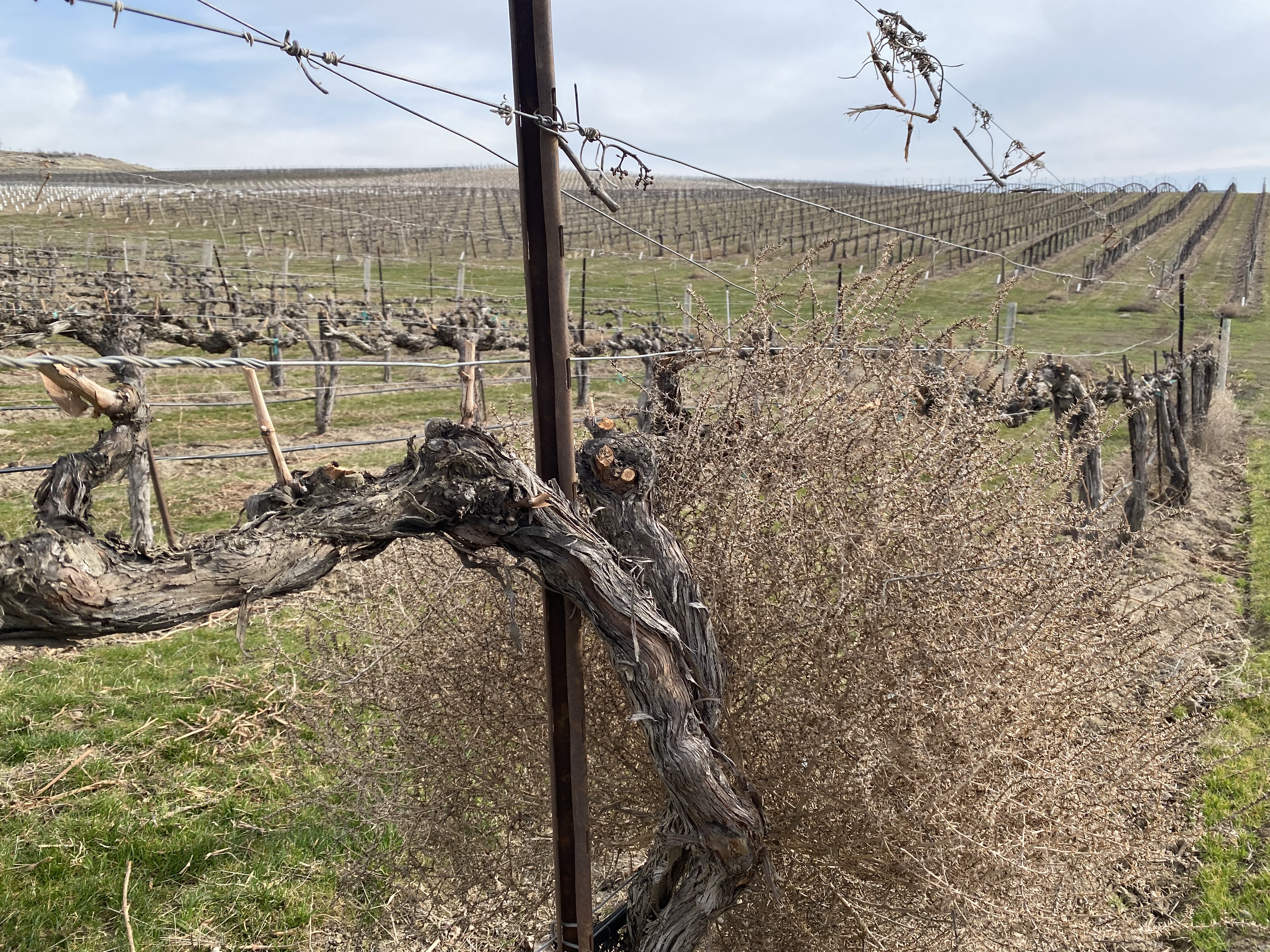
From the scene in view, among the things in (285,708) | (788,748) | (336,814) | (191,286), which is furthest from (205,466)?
(788,748)

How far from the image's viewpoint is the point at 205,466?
976 cm

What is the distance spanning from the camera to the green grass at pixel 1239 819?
331 cm

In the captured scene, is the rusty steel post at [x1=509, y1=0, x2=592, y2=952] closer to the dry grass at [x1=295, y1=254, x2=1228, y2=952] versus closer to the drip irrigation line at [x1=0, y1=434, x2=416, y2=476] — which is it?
the dry grass at [x1=295, y1=254, x2=1228, y2=952]

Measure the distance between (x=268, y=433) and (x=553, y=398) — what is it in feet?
2.30

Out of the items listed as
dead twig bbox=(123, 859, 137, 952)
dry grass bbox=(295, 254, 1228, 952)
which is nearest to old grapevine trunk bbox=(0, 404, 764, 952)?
dry grass bbox=(295, 254, 1228, 952)

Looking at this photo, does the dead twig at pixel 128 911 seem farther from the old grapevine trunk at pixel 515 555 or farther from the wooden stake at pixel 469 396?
the wooden stake at pixel 469 396

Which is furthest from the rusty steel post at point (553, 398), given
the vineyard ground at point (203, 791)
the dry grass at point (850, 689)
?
the vineyard ground at point (203, 791)

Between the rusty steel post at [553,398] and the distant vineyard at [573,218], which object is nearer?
the rusty steel post at [553,398]

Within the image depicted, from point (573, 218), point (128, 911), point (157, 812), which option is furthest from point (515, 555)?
point (573, 218)

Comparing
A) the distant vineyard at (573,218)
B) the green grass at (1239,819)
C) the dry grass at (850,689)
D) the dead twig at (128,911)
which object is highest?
the distant vineyard at (573,218)

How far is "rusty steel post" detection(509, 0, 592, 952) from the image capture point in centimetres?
195

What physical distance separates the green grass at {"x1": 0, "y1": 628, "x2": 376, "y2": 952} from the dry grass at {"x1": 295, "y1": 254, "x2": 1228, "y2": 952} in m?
Result: 0.85

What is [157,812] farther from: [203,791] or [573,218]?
[573,218]

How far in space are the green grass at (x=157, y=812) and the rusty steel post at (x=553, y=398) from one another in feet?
4.43
